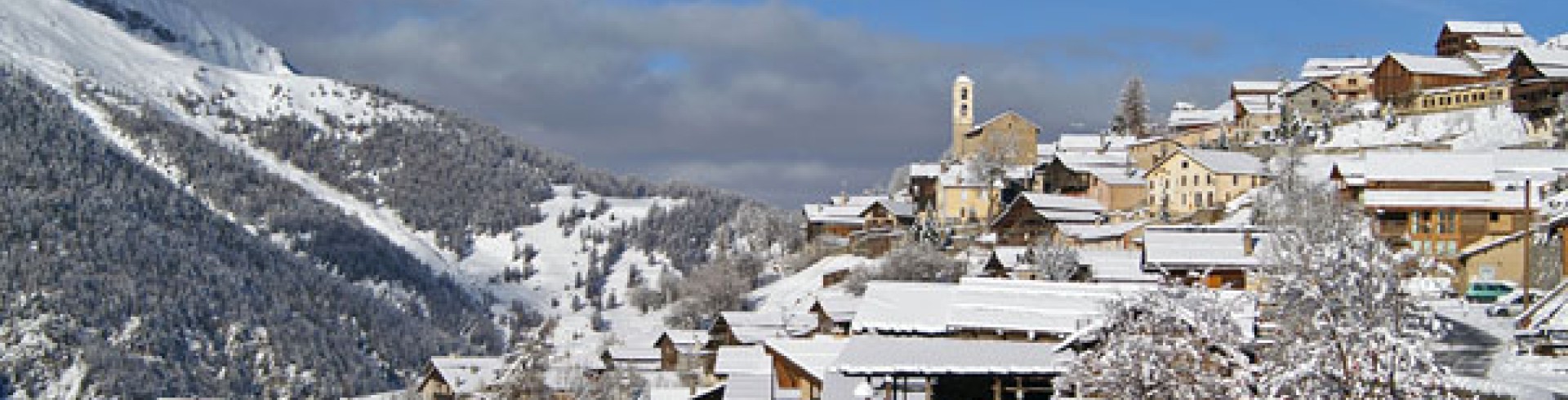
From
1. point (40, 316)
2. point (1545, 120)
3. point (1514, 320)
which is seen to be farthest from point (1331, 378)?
point (40, 316)

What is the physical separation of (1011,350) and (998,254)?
46303mm

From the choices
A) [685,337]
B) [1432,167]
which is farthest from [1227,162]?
[685,337]

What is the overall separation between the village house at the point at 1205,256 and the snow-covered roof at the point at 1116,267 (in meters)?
1.44

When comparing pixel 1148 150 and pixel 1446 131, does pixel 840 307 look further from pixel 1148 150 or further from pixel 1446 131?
pixel 1148 150

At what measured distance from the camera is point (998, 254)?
91812mm

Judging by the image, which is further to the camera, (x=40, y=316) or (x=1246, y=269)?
(x=40, y=316)

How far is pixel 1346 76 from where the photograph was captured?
129m

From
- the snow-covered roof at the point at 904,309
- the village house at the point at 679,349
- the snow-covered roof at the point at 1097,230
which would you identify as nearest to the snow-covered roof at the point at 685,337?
the village house at the point at 679,349

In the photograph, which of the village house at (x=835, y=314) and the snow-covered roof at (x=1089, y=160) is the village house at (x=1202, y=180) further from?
the village house at (x=835, y=314)

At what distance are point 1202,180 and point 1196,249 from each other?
3693cm

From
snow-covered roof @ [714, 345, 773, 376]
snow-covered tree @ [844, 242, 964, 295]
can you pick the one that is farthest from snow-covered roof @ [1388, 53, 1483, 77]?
snow-covered roof @ [714, 345, 773, 376]

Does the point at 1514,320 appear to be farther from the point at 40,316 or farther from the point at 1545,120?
the point at 40,316

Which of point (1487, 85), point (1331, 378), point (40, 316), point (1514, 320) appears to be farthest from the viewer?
point (40, 316)

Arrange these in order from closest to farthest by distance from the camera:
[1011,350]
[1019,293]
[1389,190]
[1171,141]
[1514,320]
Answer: [1011,350] < [1019,293] < [1514,320] < [1389,190] < [1171,141]
